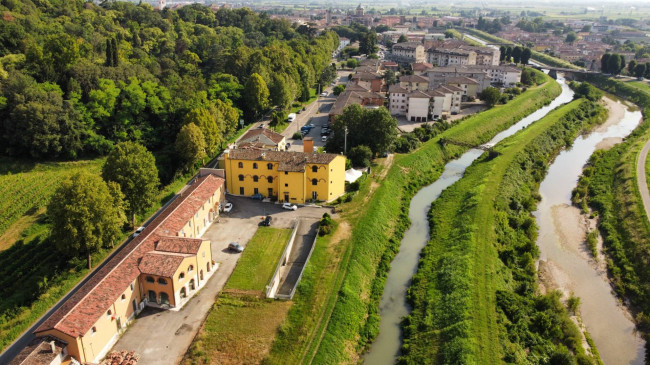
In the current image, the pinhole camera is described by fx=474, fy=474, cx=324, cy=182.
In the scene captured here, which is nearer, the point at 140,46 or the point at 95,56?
the point at 95,56

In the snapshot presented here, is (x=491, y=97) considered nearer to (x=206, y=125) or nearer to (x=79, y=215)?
(x=206, y=125)

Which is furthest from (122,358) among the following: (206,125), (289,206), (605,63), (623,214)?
(605,63)

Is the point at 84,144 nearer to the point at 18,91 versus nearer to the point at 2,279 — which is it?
the point at 18,91

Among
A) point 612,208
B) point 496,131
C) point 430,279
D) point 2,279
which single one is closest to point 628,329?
point 430,279

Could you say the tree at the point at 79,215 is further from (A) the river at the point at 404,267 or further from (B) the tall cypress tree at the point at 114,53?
(B) the tall cypress tree at the point at 114,53

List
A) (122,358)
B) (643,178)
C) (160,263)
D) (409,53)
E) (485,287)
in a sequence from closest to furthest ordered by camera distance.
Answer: (122,358)
(160,263)
(485,287)
(643,178)
(409,53)

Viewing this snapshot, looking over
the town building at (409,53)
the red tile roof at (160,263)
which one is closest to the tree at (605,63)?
the town building at (409,53)
